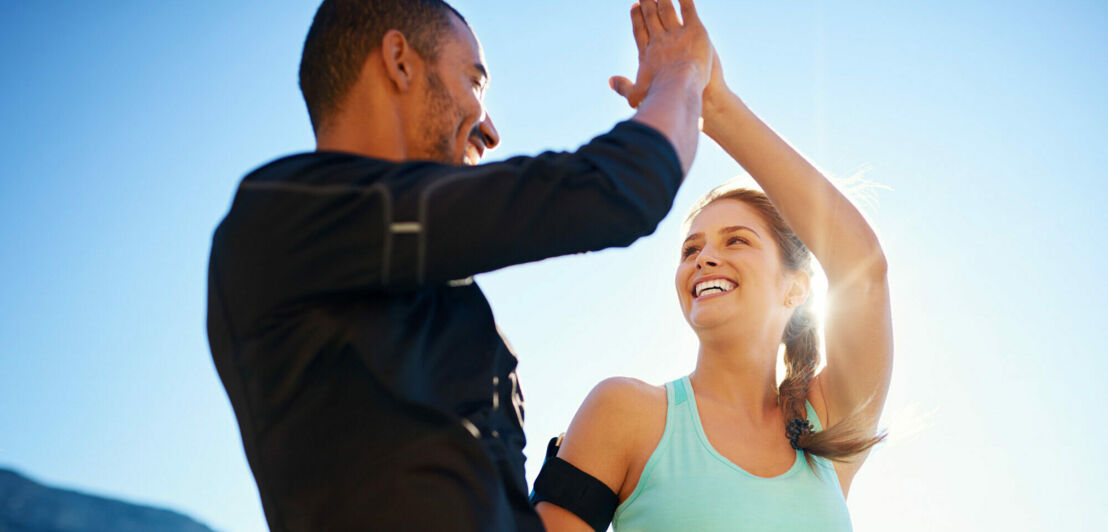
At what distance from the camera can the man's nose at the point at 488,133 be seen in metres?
1.96

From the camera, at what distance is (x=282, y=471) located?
4.92 feet

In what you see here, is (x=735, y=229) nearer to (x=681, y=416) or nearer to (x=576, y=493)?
(x=681, y=416)

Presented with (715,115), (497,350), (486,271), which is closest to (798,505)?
(715,115)

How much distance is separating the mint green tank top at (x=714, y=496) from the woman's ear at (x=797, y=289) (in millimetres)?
685

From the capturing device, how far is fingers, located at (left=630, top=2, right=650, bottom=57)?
228cm

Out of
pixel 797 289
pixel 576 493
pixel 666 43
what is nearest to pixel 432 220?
pixel 666 43

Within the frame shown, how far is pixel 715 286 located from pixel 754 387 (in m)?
0.41

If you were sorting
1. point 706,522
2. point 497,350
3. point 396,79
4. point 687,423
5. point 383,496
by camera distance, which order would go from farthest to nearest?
point 687,423
point 706,522
point 396,79
point 497,350
point 383,496

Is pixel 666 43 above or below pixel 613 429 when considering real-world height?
above

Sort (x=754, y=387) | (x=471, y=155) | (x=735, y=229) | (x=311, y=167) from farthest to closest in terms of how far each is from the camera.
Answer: (x=735, y=229), (x=754, y=387), (x=471, y=155), (x=311, y=167)

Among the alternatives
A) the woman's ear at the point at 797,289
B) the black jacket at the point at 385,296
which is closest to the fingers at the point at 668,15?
the black jacket at the point at 385,296

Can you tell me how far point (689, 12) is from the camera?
7.06ft

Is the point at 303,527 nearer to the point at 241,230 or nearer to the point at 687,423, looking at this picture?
the point at 241,230

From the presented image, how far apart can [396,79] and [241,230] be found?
526 mm
